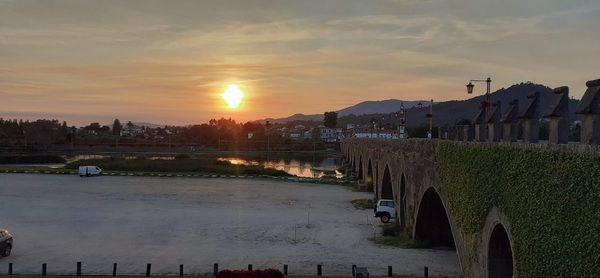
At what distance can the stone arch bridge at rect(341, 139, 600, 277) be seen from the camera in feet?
35.9

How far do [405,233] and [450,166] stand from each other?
13395 millimetres

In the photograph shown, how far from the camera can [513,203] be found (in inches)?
576

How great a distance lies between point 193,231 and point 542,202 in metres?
28.3

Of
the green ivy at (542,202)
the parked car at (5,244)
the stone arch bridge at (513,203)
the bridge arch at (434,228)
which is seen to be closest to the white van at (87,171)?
the parked car at (5,244)

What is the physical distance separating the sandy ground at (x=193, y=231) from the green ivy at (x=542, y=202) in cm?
1057

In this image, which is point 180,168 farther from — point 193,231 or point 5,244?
point 5,244

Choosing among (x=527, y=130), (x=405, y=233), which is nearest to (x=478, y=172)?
(x=527, y=130)

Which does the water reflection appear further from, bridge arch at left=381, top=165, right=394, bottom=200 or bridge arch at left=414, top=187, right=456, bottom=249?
bridge arch at left=414, top=187, right=456, bottom=249

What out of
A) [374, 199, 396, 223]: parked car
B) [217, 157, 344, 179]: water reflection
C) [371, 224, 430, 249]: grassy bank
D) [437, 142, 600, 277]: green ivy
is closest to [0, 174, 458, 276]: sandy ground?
[374, 199, 396, 223]: parked car

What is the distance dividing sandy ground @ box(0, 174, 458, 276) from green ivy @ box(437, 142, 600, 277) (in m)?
10.6

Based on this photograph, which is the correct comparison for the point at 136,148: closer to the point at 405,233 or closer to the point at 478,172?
the point at 405,233

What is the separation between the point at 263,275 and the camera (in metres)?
18.0

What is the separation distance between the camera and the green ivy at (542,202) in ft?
35.1

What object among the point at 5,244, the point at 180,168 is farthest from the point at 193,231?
the point at 180,168
